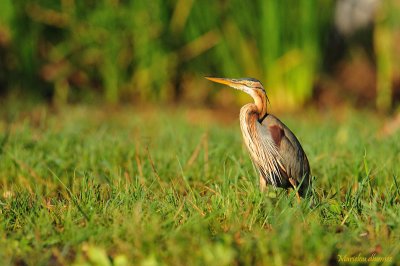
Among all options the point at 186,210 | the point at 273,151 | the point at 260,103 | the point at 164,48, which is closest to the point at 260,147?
the point at 273,151

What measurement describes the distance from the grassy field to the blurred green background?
3.00 metres

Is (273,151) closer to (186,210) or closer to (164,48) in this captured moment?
(186,210)

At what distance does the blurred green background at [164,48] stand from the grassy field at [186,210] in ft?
9.83

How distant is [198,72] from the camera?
8.90 meters

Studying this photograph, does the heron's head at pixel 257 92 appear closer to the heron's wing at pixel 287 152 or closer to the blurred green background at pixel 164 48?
the heron's wing at pixel 287 152

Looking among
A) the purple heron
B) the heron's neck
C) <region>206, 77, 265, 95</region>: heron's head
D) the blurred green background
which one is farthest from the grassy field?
the blurred green background

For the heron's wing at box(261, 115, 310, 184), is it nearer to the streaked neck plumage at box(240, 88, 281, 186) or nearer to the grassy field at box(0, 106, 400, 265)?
the streaked neck plumage at box(240, 88, 281, 186)

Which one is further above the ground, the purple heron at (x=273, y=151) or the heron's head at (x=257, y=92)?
the heron's head at (x=257, y=92)

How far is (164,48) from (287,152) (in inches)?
191

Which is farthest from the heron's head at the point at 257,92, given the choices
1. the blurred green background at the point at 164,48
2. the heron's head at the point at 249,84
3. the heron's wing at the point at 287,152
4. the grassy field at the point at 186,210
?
the blurred green background at the point at 164,48

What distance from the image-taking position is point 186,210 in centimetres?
360

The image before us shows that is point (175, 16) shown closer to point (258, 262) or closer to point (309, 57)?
point (309, 57)

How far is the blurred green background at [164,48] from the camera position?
8320mm

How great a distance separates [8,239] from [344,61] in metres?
8.24
